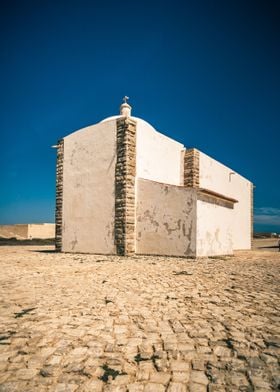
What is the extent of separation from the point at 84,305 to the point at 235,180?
18.1 m

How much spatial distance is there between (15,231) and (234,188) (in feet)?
75.5

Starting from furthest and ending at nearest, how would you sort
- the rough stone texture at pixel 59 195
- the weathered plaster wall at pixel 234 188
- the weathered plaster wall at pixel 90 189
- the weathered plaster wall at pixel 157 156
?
the weathered plaster wall at pixel 234 188 → the rough stone texture at pixel 59 195 → the weathered plaster wall at pixel 157 156 → the weathered plaster wall at pixel 90 189

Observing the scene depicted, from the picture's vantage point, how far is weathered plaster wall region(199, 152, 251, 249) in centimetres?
1566

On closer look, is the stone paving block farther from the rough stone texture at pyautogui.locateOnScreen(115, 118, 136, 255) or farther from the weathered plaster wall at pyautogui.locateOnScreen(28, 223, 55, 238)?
the weathered plaster wall at pyautogui.locateOnScreen(28, 223, 55, 238)

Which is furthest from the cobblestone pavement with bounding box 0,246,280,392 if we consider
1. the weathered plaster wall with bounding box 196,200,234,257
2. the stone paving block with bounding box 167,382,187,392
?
the weathered plaster wall with bounding box 196,200,234,257

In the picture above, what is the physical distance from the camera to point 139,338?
2.75 metres

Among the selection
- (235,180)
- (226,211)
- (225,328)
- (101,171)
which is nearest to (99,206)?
(101,171)

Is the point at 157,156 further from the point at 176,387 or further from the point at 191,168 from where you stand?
the point at 176,387

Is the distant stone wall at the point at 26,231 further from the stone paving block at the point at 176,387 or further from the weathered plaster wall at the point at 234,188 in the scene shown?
the stone paving block at the point at 176,387

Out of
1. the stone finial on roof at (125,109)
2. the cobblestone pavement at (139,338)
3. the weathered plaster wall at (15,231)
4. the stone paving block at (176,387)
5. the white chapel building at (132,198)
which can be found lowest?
the weathered plaster wall at (15,231)

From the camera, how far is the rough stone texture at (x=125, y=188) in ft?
36.1

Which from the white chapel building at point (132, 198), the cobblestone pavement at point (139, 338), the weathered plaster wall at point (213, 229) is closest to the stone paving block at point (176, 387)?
the cobblestone pavement at point (139, 338)

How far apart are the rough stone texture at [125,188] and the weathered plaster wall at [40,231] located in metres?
21.1

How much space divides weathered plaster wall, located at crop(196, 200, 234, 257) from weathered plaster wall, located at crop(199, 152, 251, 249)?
219cm
